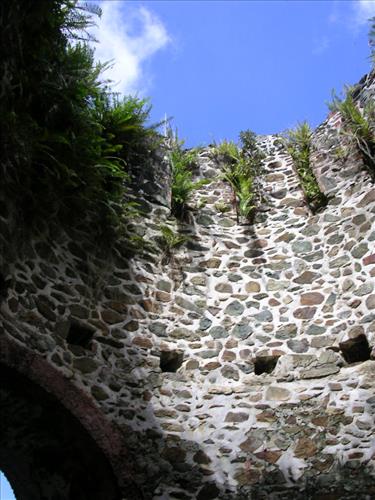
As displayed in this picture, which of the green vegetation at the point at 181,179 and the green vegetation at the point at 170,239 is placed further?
the green vegetation at the point at 181,179

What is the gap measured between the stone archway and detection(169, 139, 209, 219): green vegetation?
11.2 feet

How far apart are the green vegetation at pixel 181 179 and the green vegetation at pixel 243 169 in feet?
1.43

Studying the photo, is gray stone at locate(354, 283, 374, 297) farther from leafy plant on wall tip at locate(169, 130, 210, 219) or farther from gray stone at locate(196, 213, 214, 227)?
leafy plant on wall tip at locate(169, 130, 210, 219)

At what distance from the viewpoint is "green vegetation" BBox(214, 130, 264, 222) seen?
8.73m

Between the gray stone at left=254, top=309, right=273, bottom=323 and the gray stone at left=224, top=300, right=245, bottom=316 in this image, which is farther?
the gray stone at left=224, top=300, right=245, bottom=316

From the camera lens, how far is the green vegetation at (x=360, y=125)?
8.30 metres

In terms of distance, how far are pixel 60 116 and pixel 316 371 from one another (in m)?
3.87

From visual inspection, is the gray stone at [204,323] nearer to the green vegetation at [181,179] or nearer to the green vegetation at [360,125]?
the green vegetation at [181,179]

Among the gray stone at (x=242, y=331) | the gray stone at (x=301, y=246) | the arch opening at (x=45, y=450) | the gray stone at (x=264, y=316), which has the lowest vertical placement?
the arch opening at (x=45, y=450)

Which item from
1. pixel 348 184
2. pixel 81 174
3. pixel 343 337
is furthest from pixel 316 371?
pixel 81 174

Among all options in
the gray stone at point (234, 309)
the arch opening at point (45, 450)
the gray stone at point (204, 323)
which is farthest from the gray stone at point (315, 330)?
the arch opening at point (45, 450)

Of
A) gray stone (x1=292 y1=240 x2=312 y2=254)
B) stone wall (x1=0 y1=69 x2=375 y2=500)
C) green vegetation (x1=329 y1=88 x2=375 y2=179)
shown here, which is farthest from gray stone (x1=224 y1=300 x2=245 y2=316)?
green vegetation (x1=329 y1=88 x2=375 y2=179)

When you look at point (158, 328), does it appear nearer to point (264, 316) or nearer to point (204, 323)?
point (204, 323)

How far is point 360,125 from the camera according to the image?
8539 millimetres
